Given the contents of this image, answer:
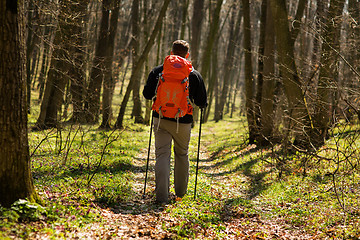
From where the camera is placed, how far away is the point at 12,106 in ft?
13.5

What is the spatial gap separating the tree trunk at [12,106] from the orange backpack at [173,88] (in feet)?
7.79

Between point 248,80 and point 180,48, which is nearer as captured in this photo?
point 180,48

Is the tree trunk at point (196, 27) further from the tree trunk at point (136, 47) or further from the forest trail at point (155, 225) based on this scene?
the forest trail at point (155, 225)

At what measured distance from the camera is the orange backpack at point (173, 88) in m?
5.96

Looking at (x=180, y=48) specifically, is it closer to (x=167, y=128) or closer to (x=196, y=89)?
(x=196, y=89)

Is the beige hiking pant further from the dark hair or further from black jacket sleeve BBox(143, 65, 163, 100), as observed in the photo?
the dark hair

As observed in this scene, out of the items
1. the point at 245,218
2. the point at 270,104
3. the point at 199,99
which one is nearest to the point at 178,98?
the point at 199,99

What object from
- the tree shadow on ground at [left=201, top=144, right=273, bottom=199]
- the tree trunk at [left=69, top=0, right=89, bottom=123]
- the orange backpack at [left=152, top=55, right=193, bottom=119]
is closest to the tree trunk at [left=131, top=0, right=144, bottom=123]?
the tree trunk at [left=69, top=0, right=89, bottom=123]

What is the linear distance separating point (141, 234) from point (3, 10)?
3369 mm

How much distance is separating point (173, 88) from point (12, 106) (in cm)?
270

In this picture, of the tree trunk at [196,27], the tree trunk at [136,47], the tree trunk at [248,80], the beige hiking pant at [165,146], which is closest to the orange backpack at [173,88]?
the beige hiking pant at [165,146]

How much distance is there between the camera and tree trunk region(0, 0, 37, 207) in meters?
4.01

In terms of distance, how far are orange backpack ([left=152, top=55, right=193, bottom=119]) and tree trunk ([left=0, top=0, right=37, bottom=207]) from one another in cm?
237

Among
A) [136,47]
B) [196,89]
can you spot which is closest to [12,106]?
[196,89]
